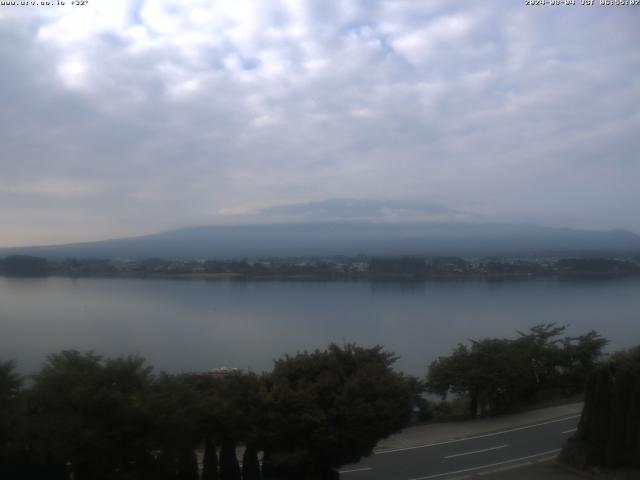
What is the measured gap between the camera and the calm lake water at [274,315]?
21250mm

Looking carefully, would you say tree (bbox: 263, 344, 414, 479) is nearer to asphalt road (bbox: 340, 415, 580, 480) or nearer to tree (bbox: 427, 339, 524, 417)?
asphalt road (bbox: 340, 415, 580, 480)

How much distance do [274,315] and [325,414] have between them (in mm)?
23146

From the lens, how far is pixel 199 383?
8.98 m

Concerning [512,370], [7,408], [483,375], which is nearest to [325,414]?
[7,408]

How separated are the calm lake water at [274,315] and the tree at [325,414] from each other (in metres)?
8.53

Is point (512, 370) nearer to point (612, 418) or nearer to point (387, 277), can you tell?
Result: point (612, 418)

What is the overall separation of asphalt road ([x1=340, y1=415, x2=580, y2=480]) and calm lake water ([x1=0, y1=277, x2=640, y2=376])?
8077 millimetres

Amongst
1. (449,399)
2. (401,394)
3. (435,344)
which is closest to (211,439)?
(401,394)

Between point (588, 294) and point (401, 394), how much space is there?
114 ft

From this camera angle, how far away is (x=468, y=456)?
10.9 meters

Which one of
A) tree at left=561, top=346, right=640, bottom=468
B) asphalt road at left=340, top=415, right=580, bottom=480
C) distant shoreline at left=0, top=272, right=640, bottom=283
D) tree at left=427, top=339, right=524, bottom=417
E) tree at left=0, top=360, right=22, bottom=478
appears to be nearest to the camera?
tree at left=0, top=360, right=22, bottom=478

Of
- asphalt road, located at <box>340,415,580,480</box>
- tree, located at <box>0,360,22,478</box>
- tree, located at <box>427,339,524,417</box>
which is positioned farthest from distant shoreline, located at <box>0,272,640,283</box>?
tree, located at <box>0,360,22,478</box>

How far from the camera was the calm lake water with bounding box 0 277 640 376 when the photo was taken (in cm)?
2125

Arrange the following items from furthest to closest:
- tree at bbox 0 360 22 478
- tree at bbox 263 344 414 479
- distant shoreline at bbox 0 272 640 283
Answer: distant shoreline at bbox 0 272 640 283 → tree at bbox 263 344 414 479 → tree at bbox 0 360 22 478
